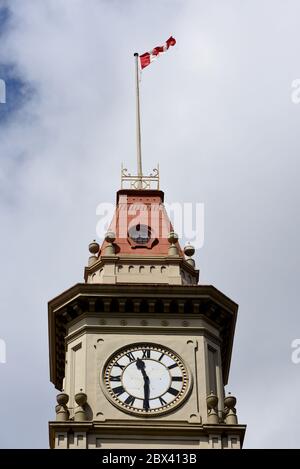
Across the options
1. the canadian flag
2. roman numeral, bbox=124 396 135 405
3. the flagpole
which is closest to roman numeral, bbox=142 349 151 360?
roman numeral, bbox=124 396 135 405

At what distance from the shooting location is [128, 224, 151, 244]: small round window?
74875 mm

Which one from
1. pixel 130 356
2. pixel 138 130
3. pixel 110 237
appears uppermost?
pixel 138 130

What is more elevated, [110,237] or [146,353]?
[110,237]

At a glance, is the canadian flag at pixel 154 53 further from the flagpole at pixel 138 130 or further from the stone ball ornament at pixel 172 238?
the stone ball ornament at pixel 172 238

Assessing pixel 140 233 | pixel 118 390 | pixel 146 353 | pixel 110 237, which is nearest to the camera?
pixel 118 390

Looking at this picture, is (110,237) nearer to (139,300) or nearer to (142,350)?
(139,300)

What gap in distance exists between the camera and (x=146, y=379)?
2680 inches

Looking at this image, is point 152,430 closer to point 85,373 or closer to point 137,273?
point 85,373

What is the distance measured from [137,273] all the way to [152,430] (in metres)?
8.78

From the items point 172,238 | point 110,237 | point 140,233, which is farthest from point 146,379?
point 140,233

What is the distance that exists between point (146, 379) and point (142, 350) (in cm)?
161

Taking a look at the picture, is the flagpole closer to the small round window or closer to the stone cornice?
the small round window

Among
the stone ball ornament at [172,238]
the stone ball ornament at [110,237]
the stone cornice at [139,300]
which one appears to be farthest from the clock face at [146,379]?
the stone ball ornament at [172,238]

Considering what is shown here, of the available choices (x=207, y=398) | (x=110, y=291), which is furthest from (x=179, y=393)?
(x=110, y=291)
